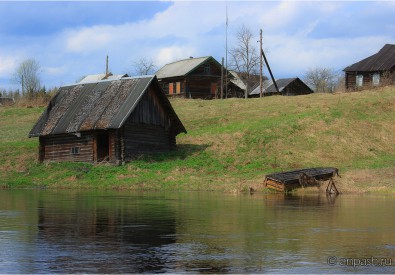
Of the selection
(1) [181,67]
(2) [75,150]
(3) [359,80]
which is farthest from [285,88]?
(2) [75,150]

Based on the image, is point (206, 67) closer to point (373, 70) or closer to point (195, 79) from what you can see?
point (195, 79)

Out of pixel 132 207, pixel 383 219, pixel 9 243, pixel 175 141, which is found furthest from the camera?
pixel 175 141

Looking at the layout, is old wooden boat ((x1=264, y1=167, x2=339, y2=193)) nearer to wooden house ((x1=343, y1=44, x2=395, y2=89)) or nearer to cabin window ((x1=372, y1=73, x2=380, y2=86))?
wooden house ((x1=343, y1=44, x2=395, y2=89))

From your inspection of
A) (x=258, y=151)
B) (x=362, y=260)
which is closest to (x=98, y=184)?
(x=258, y=151)

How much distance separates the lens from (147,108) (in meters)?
44.1

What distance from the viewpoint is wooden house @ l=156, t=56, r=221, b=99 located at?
268ft

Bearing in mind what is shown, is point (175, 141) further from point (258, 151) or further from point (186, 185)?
point (186, 185)

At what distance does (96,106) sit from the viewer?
43.8m

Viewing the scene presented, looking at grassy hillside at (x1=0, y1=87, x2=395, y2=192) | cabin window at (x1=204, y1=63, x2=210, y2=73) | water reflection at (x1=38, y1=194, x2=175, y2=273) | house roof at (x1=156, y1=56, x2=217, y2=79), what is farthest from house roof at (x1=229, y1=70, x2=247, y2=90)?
water reflection at (x1=38, y1=194, x2=175, y2=273)

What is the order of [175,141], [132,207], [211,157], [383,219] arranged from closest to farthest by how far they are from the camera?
[383,219] < [132,207] < [211,157] < [175,141]

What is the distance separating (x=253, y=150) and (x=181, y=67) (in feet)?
136

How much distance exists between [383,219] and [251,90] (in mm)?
73975

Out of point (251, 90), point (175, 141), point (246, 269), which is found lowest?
point (246, 269)

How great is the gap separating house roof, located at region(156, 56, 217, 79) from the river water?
5636cm
